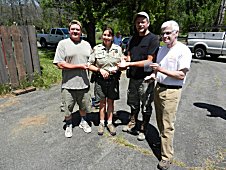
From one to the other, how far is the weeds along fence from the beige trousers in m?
4.53

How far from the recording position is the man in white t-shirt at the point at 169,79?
2311 millimetres

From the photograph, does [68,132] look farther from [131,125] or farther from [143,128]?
[143,128]

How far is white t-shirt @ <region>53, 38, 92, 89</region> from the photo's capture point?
3.02m

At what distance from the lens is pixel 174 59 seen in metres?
2.35

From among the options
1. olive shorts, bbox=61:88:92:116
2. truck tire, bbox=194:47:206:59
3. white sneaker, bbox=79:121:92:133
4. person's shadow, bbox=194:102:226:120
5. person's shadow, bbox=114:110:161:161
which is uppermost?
olive shorts, bbox=61:88:92:116

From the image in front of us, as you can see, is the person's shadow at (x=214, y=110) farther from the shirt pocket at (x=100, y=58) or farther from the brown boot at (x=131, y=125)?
the shirt pocket at (x=100, y=58)

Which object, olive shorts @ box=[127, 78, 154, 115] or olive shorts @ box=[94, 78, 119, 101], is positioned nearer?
olive shorts @ box=[127, 78, 154, 115]

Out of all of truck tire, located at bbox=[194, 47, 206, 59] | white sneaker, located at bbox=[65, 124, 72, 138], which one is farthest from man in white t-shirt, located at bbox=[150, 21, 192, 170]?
truck tire, located at bbox=[194, 47, 206, 59]

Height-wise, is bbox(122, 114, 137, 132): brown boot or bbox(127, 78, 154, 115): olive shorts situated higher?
bbox(127, 78, 154, 115): olive shorts

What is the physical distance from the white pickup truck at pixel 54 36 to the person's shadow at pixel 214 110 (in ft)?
43.3

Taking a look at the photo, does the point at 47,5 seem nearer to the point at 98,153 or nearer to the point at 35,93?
the point at 35,93

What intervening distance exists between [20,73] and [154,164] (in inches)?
184

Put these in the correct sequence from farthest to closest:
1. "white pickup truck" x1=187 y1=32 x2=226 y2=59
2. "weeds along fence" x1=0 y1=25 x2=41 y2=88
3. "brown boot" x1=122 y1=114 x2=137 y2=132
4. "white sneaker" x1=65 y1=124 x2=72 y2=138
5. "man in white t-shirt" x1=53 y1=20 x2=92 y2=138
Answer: "white pickup truck" x1=187 y1=32 x2=226 y2=59 → "weeds along fence" x1=0 y1=25 x2=41 y2=88 → "brown boot" x1=122 y1=114 x2=137 y2=132 → "white sneaker" x1=65 y1=124 x2=72 y2=138 → "man in white t-shirt" x1=53 y1=20 x2=92 y2=138

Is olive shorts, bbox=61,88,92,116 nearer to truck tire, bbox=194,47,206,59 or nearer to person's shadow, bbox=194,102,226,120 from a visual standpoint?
person's shadow, bbox=194,102,226,120
